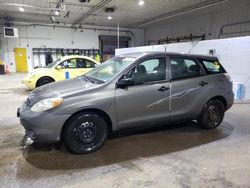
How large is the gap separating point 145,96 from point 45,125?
4.75 feet

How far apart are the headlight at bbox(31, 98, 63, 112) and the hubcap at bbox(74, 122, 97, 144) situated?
17.4 inches

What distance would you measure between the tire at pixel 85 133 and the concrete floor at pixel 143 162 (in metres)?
0.12

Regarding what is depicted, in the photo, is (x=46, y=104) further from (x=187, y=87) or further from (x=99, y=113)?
(x=187, y=87)

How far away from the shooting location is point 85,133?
112 inches

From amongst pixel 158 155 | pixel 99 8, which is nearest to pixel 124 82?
pixel 158 155

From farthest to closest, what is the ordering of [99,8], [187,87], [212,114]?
[99,8] < [212,114] < [187,87]

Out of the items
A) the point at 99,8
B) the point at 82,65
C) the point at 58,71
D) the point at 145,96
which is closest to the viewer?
the point at 145,96

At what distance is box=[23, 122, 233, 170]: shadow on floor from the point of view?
8.84ft

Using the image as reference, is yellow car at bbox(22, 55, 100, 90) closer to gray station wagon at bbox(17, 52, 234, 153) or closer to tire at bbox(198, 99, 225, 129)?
gray station wagon at bbox(17, 52, 234, 153)

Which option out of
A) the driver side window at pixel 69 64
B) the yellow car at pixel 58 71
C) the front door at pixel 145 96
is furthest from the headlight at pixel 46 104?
the driver side window at pixel 69 64

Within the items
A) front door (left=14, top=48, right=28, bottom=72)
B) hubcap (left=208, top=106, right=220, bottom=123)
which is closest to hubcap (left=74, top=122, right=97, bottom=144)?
hubcap (left=208, top=106, right=220, bottom=123)

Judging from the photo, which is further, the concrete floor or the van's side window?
the van's side window

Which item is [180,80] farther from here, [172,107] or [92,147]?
[92,147]

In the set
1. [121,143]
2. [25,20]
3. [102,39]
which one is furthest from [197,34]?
[121,143]
